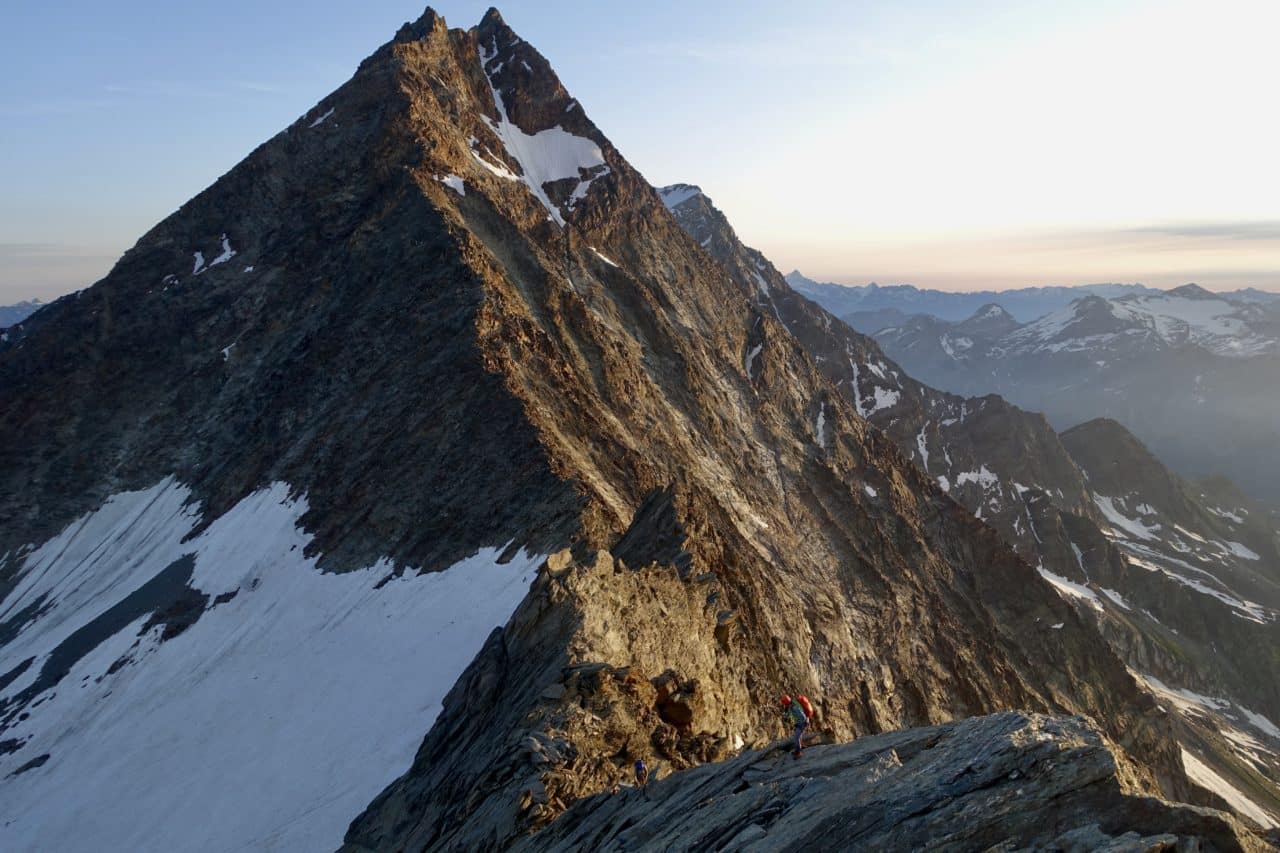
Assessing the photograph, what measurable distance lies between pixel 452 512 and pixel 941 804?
31879 millimetres

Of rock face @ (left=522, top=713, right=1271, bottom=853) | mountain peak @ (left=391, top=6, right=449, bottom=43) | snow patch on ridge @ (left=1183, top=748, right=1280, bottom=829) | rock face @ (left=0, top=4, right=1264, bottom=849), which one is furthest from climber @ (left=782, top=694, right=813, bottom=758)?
snow patch on ridge @ (left=1183, top=748, right=1280, bottom=829)

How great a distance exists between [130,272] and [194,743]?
65.6 meters

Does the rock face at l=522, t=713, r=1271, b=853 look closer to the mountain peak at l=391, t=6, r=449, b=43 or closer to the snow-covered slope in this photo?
the snow-covered slope

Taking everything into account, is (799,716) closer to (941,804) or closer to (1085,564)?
(941,804)

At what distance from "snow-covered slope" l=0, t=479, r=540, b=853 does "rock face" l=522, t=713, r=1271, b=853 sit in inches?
606

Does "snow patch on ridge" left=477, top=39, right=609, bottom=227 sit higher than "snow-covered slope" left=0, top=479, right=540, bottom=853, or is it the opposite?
"snow patch on ridge" left=477, top=39, right=609, bottom=227

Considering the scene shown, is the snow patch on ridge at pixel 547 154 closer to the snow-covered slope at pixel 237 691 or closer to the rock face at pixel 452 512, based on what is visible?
the rock face at pixel 452 512

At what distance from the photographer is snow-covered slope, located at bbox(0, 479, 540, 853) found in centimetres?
2839

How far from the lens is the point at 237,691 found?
3631 centimetres

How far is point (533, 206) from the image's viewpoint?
79188 millimetres

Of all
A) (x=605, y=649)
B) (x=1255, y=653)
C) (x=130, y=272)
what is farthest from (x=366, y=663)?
(x=1255, y=653)

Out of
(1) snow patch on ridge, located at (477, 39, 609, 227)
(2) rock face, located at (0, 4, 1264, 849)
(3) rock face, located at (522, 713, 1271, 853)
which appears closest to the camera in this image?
(3) rock face, located at (522, 713, 1271, 853)

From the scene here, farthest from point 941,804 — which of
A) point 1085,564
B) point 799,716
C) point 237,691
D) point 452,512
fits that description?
point 1085,564

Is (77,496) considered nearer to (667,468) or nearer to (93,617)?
(93,617)
